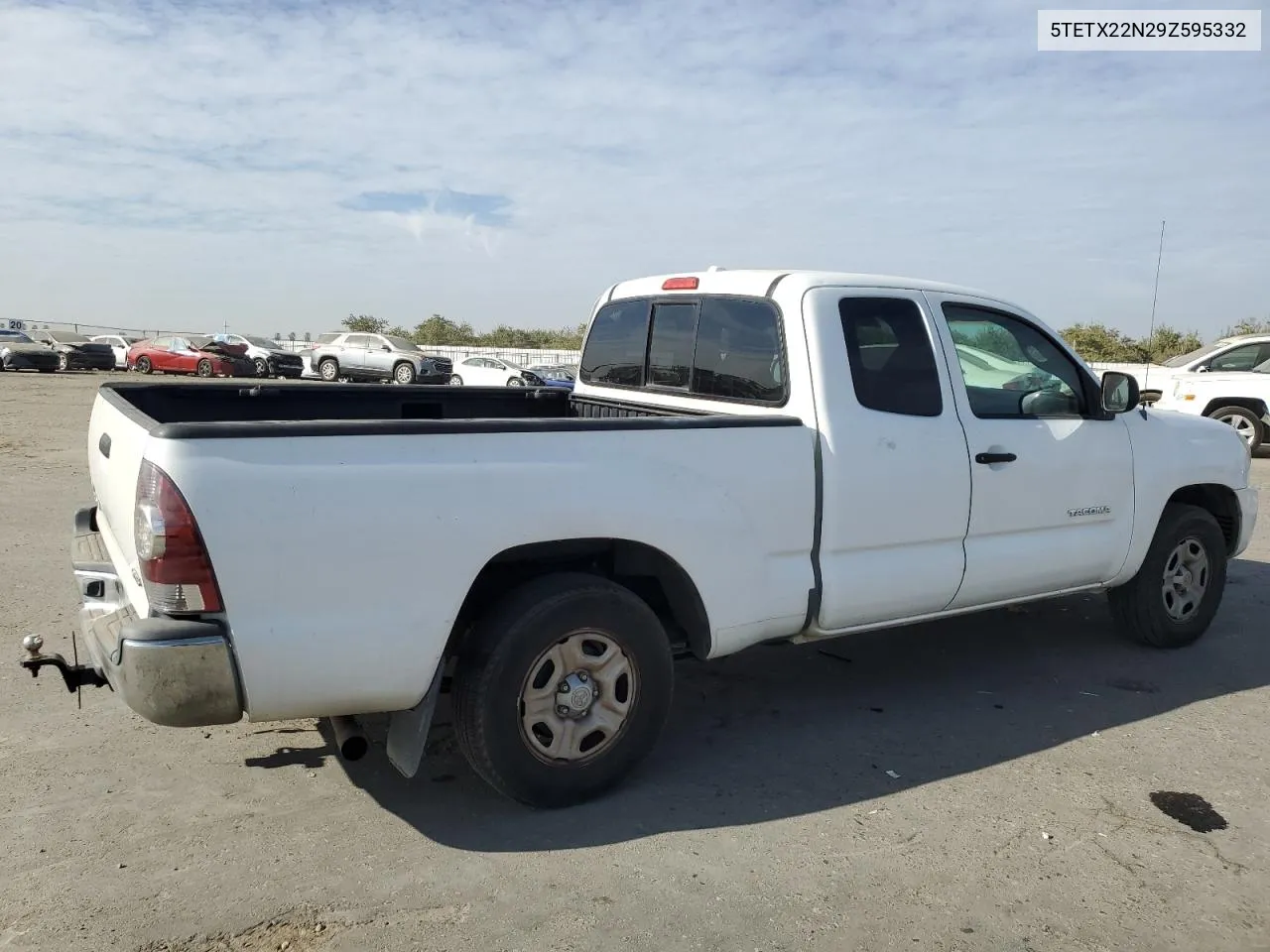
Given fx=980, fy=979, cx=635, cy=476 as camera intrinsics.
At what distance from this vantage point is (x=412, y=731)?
10.7 ft

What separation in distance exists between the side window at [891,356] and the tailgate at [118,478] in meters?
2.64

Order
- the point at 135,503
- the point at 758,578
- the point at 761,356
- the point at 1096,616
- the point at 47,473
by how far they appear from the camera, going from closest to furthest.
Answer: the point at 135,503 → the point at 758,578 → the point at 761,356 → the point at 1096,616 → the point at 47,473

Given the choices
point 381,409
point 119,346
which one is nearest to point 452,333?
point 119,346

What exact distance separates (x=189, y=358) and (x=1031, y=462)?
34679 millimetres

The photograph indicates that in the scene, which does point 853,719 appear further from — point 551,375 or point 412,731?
point 551,375

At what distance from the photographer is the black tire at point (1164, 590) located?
5281 millimetres

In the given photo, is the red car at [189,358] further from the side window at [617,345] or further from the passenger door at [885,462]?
the passenger door at [885,462]

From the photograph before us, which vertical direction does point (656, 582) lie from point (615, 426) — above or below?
below

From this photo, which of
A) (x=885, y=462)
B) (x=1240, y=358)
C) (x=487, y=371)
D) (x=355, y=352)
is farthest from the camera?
(x=355, y=352)

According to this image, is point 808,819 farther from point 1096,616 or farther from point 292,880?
point 1096,616

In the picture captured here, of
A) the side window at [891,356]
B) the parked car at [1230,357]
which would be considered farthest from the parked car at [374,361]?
the side window at [891,356]

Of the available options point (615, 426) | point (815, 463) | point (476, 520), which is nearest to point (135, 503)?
point (476, 520)

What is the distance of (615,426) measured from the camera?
3359 millimetres

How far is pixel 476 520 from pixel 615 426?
1.94 ft
